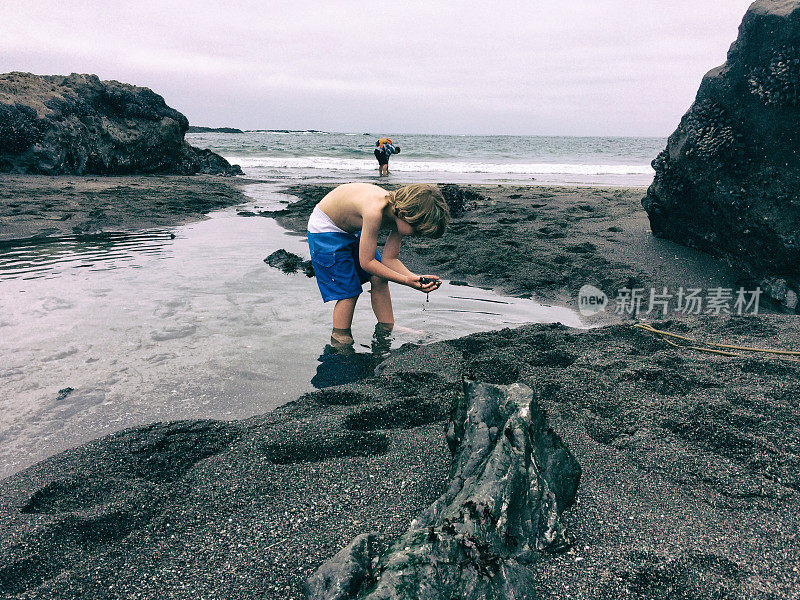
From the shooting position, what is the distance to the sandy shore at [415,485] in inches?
57.7

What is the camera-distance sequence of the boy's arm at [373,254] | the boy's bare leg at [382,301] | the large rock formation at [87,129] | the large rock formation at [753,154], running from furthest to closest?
the large rock formation at [87,129], the large rock formation at [753,154], the boy's bare leg at [382,301], the boy's arm at [373,254]

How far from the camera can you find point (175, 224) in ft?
25.7

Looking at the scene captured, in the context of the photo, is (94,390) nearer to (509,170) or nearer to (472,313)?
(472,313)

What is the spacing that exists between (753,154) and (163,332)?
16.5ft

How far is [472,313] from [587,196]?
19.3 feet

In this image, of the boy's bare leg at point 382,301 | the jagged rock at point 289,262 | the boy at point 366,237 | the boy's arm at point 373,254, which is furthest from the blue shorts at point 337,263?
the jagged rock at point 289,262

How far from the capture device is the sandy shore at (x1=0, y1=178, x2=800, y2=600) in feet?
4.81

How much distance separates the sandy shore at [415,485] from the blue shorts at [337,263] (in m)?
0.73

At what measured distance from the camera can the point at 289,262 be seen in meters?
5.46

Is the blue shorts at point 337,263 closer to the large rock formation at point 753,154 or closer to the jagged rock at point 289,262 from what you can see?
the jagged rock at point 289,262

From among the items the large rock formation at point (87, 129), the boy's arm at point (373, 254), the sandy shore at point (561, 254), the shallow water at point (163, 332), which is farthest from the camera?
the large rock formation at point (87, 129)

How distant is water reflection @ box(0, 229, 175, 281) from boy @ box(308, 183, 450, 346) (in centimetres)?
288

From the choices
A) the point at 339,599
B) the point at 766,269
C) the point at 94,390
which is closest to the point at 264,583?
the point at 339,599

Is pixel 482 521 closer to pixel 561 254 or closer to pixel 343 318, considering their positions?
pixel 343 318
